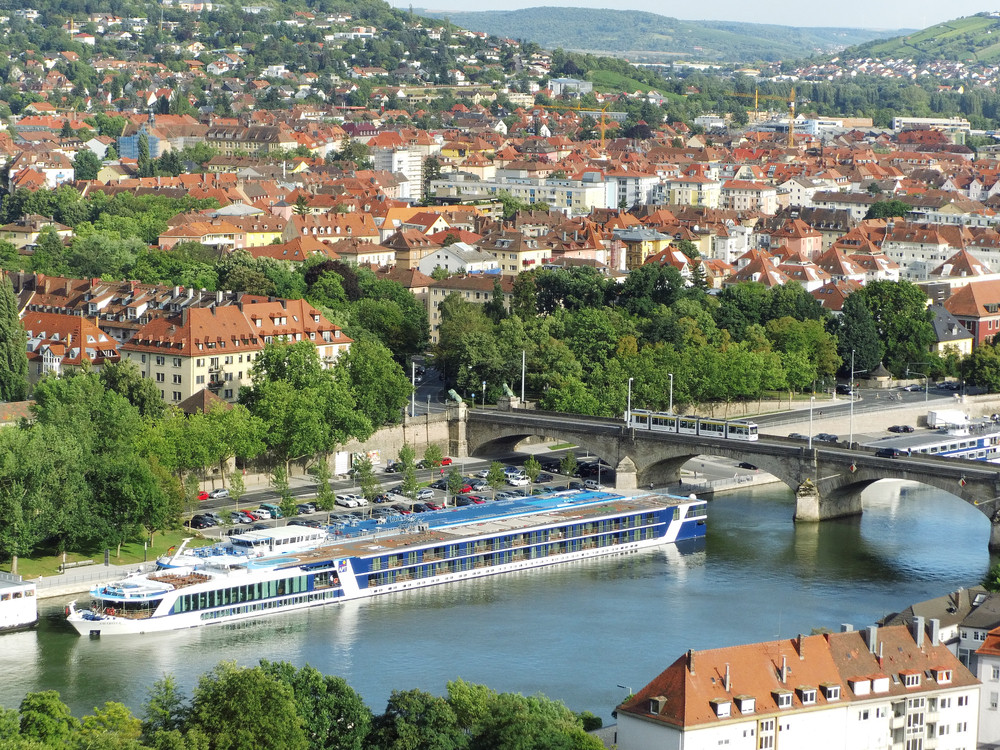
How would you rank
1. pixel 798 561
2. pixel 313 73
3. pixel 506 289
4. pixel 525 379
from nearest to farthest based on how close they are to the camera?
pixel 798 561
pixel 525 379
pixel 506 289
pixel 313 73

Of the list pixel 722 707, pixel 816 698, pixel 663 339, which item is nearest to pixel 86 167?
pixel 663 339

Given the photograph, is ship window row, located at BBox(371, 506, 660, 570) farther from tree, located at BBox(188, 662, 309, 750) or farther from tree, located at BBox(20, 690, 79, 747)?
tree, located at BBox(20, 690, 79, 747)

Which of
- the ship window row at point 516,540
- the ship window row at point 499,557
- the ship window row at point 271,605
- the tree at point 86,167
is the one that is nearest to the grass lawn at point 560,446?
the ship window row at point 516,540

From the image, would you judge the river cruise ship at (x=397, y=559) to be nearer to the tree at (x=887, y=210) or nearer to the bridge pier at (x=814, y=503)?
the bridge pier at (x=814, y=503)

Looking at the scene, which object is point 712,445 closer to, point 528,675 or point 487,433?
point 487,433

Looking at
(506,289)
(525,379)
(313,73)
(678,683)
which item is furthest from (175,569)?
(313,73)
